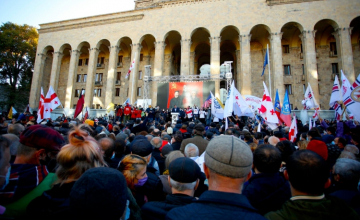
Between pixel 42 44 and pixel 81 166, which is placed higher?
pixel 42 44

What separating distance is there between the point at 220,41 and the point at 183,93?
8.66 metres

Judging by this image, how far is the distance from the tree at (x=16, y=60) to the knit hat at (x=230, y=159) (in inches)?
1600

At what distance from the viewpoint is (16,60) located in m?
34.0

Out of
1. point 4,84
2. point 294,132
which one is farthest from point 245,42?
point 4,84

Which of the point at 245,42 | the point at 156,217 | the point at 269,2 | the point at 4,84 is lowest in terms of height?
the point at 156,217

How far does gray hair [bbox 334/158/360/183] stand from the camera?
96.2 inches

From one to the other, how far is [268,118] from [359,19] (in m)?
24.1

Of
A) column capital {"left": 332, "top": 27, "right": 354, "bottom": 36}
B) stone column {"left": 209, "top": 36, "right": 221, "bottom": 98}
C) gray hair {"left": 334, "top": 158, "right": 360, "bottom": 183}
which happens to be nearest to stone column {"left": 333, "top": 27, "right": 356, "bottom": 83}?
column capital {"left": 332, "top": 27, "right": 354, "bottom": 36}

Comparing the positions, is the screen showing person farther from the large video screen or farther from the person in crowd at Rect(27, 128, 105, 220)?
the person in crowd at Rect(27, 128, 105, 220)

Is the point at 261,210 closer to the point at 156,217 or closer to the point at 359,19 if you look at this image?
the point at 156,217

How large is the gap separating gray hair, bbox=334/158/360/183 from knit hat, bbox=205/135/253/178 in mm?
1892

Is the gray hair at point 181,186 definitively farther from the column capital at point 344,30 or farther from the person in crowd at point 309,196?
the column capital at point 344,30

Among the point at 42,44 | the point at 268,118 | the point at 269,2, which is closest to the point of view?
the point at 268,118

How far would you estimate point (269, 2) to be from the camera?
76.4 feet
